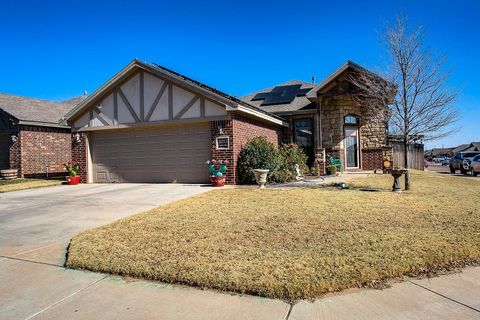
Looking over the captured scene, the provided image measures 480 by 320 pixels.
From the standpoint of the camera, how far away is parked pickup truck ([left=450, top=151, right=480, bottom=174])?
21.4m

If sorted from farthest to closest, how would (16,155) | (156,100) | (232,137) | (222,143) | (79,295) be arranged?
(16,155), (156,100), (222,143), (232,137), (79,295)

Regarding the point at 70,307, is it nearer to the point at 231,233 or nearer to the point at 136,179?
the point at 231,233

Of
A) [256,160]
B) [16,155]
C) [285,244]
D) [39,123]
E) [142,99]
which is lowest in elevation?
[285,244]

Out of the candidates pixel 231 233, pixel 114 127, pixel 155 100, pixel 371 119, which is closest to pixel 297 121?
pixel 371 119

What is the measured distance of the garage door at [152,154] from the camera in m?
12.6

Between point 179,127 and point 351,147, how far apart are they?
901 cm

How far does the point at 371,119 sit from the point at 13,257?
15.3 meters

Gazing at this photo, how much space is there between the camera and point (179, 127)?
1292cm

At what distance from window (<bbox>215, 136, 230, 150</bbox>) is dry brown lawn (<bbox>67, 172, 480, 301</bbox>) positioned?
15.5ft

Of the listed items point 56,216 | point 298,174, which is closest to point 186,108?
point 298,174

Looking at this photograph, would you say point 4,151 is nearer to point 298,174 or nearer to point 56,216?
point 56,216

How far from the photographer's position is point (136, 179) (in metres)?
13.6

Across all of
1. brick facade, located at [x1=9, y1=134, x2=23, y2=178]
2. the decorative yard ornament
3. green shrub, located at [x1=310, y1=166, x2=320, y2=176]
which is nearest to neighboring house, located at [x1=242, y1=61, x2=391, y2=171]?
green shrub, located at [x1=310, y1=166, x2=320, y2=176]

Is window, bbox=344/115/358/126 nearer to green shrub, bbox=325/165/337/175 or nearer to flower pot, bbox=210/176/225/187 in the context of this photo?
green shrub, bbox=325/165/337/175
